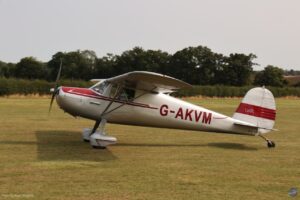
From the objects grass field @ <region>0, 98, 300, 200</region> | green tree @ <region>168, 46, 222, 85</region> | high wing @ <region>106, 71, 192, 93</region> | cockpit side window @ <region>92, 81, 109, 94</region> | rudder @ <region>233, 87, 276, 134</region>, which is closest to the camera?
grass field @ <region>0, 98, 300, 200</region>

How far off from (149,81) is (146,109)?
1.17 metres

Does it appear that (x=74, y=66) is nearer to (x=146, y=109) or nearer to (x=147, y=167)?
(x=146, y=109)

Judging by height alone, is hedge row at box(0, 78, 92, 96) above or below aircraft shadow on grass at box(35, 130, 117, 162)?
above

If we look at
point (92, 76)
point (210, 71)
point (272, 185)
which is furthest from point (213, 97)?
point (272, 185)

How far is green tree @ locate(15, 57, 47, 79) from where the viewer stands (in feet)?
343

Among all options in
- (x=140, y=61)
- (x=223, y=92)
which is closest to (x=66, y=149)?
(x=223, y=92)

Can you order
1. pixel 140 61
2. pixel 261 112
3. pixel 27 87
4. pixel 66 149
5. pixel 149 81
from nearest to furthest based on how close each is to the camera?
pixel 66 149 → pixel 149 81 → pixel 261 112 → pixel 27 87 → pixel 140 61

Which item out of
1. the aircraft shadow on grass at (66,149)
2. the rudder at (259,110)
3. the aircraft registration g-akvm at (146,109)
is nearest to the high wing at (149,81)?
the aircraft registration g-akvm at (146,109)

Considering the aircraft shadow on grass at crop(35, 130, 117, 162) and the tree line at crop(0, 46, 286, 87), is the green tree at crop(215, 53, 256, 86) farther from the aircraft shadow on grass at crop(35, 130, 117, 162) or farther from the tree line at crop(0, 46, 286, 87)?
the aircraft shadow on grass at crop(35, 130, 117, 162)

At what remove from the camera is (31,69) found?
105 metres

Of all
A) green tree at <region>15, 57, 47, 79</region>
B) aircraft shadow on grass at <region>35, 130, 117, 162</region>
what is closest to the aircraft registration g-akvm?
aircraft shadow on grass at <region>35, 130, 117, 162</region>

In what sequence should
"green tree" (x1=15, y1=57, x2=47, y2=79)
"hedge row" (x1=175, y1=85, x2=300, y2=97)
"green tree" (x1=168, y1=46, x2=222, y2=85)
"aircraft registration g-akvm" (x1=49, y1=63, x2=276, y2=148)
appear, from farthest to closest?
"green tree" (x1=15, y1=57, x2=47, y2=79)
"green tree" (x1=168, y1=46, x2=222, y2=85)
"hedge row" (x1=175, y1=85, x2=300, y2=97)
"aircraft registration g-akvm" (x1=49, y1=63, x2=276, y2=148)

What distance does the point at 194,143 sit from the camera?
13891 millimetres

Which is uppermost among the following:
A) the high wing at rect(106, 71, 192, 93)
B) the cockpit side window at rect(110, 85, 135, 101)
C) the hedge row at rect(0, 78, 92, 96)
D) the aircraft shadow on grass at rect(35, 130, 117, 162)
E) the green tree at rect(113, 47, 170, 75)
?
the green tree at rect(113, 47, 170, 75)
